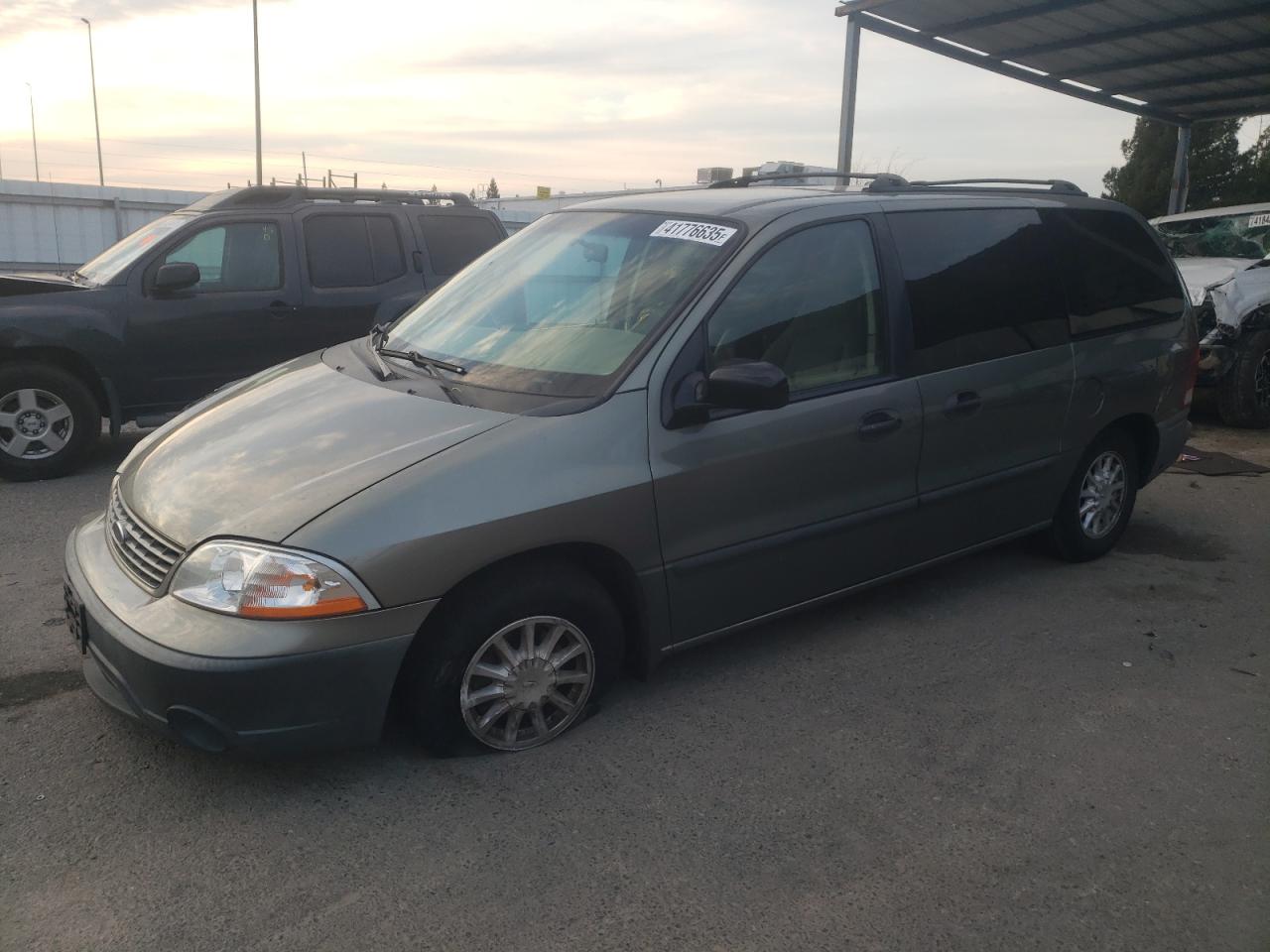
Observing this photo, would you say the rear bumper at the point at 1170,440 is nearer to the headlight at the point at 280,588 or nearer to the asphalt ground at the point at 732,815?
the asphalt ground at the point at 732,815

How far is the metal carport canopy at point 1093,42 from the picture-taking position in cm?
1093

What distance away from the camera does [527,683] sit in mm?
3211

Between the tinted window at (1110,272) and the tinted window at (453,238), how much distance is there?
452cm

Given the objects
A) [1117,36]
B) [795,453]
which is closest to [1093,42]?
[1117,36]

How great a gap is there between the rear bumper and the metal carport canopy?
7.01 metres

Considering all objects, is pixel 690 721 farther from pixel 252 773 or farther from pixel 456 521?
pixel 252 773

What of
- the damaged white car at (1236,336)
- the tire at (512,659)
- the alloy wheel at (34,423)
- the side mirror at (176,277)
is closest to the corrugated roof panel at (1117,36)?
the damaged white car at (1236,336)

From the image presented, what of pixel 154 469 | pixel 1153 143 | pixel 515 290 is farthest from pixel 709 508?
pixel 1153 143

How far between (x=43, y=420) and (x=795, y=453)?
5.25 meters

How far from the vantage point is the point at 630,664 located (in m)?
3.55

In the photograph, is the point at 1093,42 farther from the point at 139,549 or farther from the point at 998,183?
the point at 139,549

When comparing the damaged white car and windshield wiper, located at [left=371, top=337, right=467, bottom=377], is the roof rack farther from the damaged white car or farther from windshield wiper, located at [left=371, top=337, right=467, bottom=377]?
the damaged white car

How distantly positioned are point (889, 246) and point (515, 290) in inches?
58.4

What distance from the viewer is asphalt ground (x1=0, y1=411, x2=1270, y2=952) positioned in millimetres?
2549
